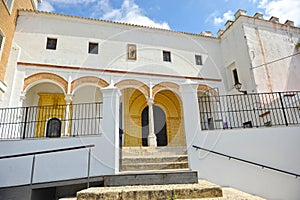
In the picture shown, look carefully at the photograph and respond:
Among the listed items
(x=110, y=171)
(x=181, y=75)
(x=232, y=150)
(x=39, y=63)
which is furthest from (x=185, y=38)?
(x=110, y=171)

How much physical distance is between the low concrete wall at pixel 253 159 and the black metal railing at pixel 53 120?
5.28 metres

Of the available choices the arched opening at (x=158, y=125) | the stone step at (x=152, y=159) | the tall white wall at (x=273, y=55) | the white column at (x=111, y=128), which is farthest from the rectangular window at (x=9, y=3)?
the tall white wall at (x=273, y=55)

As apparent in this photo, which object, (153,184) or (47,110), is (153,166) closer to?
(153,184)

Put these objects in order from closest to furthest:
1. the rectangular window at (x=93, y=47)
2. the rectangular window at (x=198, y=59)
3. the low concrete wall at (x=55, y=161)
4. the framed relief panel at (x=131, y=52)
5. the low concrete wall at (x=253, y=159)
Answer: the low concrete wall at (x=253, y=159), the low concrete wall at (x=55, y=161), the rectangular window at (x=93, y=47), the framed relief panel at (x=131, y=52), the rectangular window at (x=198, y=59)

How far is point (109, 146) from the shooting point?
5121 millimetres

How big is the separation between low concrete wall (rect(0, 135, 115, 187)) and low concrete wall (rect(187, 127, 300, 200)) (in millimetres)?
2156

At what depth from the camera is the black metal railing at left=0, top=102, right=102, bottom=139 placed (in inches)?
343

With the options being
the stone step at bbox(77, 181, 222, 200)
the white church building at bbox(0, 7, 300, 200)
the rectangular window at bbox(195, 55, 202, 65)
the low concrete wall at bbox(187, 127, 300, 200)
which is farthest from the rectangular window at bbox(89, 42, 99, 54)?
the stone step at bbox(77, 181, 222, 200)

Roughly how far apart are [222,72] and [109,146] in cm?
1022

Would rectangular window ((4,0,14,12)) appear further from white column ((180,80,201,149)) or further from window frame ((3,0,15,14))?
white column ((180,80,201,149))

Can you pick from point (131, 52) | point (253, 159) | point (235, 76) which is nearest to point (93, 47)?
point (131, 52)

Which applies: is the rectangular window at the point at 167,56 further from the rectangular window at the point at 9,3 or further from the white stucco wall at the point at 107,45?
the rectangular window at the point at 9,3

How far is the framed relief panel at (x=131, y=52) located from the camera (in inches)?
459

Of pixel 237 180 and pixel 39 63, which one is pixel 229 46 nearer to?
pixel 237 180
